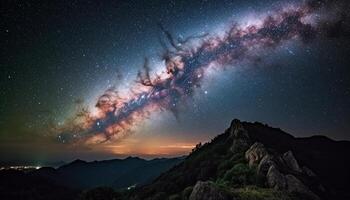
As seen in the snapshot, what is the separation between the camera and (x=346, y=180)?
91.8m

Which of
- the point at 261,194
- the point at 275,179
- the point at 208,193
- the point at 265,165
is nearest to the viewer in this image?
the point at 208,193

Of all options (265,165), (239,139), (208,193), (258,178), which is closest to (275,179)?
(258,178)

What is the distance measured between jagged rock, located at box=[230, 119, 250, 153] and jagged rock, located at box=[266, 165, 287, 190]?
26766 mm

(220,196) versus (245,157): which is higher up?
(245,157)

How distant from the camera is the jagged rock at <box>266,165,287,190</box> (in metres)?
51.7

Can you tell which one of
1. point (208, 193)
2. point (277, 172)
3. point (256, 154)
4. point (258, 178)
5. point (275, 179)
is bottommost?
point (208, 193)

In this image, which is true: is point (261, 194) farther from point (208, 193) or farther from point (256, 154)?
point (256, 154)

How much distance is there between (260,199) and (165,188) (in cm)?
4990

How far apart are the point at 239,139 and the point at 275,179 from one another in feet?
118

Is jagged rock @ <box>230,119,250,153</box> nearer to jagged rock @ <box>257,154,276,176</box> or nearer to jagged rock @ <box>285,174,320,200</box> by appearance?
jagged rock @ <box>257,154,276,176</box>

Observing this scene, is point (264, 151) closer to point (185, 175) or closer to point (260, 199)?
point (260, 199)

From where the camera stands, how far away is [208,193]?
139ft

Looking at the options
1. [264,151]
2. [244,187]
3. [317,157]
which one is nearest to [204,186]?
[244,187]

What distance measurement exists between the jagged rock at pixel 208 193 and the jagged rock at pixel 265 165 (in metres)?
17.3
